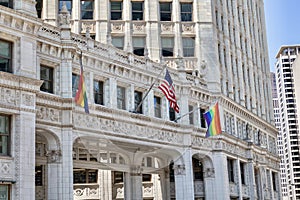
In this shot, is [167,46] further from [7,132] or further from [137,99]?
[7,132]

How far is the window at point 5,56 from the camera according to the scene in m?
29.4

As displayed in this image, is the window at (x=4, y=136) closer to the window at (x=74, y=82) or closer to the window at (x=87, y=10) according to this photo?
the window at (x=74, y=82)

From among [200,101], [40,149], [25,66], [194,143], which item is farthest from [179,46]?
[25,66]

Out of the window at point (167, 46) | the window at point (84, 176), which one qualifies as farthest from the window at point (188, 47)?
the window at point (84, 176)

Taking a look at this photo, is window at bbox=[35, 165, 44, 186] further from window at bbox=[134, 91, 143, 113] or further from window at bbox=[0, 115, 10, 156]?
window at bbox=[0, 115, 10, 156]

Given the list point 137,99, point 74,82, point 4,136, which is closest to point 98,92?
point 74,82

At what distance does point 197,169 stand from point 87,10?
1915 cm

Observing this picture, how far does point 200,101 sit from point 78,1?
16.3m

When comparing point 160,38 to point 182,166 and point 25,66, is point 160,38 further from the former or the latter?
point 25,66

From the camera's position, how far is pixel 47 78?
34.5 meters

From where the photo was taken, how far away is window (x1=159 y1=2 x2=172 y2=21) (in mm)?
57156

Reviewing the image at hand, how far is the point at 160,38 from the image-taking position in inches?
2203

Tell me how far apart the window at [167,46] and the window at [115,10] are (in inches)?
200

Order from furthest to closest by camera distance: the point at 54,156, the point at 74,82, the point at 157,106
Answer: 1. the point at 157,106
2. the point at 74,82
3. the point at 54,156
